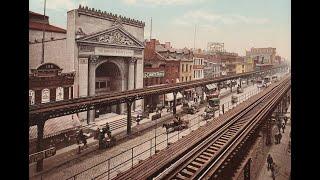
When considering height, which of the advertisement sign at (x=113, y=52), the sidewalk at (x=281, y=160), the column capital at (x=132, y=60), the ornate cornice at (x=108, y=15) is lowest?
the sidewalk at (x=281, y=160)

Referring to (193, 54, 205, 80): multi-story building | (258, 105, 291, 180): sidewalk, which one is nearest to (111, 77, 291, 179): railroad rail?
(258, 105, 291, 180): sidewalk

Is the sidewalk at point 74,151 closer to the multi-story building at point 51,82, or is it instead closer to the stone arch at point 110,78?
the multi-story building at point 51,82

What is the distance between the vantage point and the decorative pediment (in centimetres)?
2447

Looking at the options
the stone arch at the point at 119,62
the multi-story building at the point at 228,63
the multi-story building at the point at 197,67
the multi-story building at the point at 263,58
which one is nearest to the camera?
the stone arch at the point at 119,62

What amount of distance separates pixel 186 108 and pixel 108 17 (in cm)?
1305

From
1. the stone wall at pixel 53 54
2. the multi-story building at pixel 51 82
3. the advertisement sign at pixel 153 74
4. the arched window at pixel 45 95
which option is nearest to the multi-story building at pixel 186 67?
the advertisement sign at pixel 153 74

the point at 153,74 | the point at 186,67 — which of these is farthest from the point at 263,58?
the point at 153,74

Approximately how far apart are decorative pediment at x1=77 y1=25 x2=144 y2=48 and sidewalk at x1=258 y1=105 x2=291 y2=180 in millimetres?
17366

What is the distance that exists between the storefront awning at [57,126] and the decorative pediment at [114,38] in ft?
26.2

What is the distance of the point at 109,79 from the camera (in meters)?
29.3

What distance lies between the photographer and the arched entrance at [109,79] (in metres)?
28.4

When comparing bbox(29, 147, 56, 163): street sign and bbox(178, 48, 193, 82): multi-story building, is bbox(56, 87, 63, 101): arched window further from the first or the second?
bbox(178, 48, 193, 82): multi-story building

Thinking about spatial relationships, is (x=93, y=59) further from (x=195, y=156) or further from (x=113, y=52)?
(x=195, y=156)
